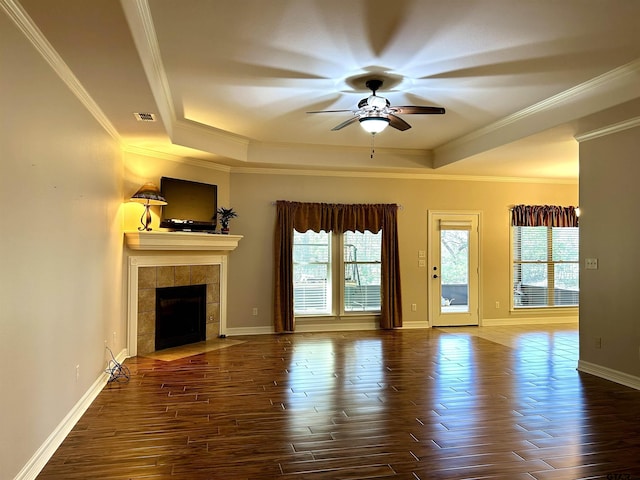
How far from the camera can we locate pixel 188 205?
21.3 ft

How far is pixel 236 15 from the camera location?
3.20m

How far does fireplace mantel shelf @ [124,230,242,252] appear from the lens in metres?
5.66

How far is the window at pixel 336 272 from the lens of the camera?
25.2 feet

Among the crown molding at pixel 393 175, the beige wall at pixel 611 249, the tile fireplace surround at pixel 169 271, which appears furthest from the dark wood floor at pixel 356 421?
the crown molding at pixel 393 175

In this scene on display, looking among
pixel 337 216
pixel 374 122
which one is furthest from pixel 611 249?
pixel 337 216

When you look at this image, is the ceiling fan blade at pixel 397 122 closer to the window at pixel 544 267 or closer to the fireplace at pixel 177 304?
the fireplace at pixel 177 304

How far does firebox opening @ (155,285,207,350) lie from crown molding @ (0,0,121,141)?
270 centimetres

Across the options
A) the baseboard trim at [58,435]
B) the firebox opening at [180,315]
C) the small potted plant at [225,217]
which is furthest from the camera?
the small potted plant at [225,217]

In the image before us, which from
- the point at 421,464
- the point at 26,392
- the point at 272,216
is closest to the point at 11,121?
the point at 26,392

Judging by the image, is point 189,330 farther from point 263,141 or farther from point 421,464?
point 421,464

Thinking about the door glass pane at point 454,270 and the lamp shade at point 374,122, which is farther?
the door glass pane at point 454,270

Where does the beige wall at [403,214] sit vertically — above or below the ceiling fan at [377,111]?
below

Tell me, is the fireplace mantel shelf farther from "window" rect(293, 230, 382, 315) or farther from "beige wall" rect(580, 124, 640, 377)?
"beige wall" rect(580, 124, 640, 377)

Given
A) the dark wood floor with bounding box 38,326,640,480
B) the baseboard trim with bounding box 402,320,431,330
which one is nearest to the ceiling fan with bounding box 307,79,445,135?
the dark wood floor with bounding box 38,326,640,480
